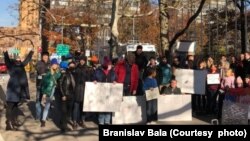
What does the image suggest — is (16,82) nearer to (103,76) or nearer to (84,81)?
(84,81)

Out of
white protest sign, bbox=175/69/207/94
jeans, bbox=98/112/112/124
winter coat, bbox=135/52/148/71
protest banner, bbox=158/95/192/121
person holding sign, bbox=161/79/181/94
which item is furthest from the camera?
winter coat, bbox=135/52/148/71

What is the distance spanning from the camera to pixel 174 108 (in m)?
14.6

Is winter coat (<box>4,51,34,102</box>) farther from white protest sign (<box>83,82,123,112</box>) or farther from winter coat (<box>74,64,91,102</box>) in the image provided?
white protest sign (<box>83,82,123,112</box>)

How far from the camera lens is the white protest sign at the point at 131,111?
13688 millimetres

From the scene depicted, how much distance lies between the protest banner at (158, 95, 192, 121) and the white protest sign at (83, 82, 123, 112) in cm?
149

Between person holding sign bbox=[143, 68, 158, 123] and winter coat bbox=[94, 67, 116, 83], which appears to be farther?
person holding sign bbox=[143, 68, 158, 123]

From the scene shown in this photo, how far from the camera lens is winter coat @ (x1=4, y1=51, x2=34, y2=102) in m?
13.0

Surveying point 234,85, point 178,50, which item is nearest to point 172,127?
point 234,85

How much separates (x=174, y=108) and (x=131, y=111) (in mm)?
1475

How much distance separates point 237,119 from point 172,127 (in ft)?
21.7

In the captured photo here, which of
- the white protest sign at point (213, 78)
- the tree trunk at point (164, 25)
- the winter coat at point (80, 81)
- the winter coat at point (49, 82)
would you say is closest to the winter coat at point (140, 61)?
the white protest sign at point (213, 78)

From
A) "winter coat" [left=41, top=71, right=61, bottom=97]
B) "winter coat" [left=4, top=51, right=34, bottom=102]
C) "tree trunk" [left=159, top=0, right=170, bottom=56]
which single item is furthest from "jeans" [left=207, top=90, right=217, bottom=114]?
"winter coat" [left=4, top=51, right=34, bottom=102]

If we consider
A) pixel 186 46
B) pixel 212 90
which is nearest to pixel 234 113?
pixel 212 90

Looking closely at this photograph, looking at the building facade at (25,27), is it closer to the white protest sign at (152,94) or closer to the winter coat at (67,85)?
the winter coat at (67,85)
